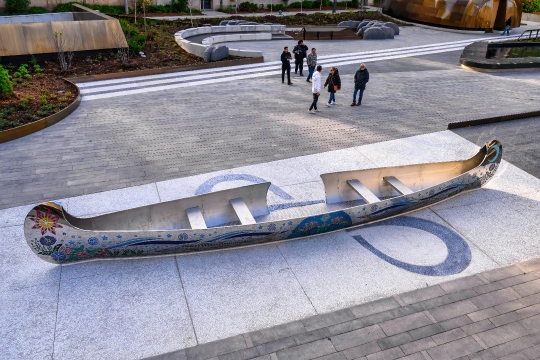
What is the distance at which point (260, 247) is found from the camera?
26.8 ft

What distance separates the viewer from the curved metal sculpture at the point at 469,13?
33.3 metres

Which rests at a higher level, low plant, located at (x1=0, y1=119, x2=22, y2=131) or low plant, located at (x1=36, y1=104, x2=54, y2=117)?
low plant, located at (x1=36, y1=104, x2=54, y2=117)

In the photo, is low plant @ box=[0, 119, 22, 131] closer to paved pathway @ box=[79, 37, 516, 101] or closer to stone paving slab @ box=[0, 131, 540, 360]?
paved pathway @ box=[79, 37, 516, 101]

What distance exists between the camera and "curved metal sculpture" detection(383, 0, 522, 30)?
33.3m

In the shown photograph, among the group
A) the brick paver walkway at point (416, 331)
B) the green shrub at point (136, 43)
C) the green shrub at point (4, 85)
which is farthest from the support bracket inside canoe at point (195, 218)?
the green shrub at point (136, 43)

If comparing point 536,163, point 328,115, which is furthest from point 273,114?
point 536,163

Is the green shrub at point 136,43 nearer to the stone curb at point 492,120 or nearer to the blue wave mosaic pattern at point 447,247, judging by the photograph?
the stone curb at point 492,120

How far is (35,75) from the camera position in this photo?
18172mm

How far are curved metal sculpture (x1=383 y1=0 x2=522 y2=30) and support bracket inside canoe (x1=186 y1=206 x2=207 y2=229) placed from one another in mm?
32596

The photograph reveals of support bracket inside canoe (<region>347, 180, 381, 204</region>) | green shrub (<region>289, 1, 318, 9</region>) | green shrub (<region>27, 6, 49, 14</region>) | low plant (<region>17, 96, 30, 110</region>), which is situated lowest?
support bracket inside canoe (<region>347, 180, 381, 204</region>)

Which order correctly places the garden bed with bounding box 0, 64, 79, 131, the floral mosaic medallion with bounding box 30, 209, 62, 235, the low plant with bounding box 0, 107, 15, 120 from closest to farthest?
the floral mosaic medallion with bounding box 30, 209, 62, 235 < the low plant with bounding box 0, 107, 15, 120 < the garden bed with bounding box 0, 64, 79, 131

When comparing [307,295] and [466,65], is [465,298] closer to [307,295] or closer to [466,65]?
[307,295]

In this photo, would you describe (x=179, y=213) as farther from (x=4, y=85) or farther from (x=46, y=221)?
(x=4, y=85)

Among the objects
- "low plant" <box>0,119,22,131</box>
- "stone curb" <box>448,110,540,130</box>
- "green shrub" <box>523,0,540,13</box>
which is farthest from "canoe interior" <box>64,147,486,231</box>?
"green shrub" <box>523,0,540,13</box>
